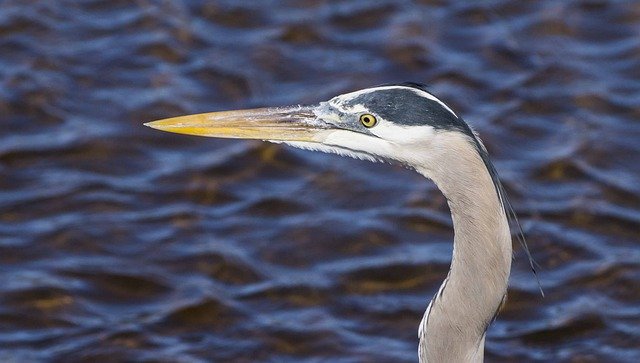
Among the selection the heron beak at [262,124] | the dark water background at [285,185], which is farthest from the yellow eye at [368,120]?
the dark water background at [285,185]

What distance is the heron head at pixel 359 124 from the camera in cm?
421

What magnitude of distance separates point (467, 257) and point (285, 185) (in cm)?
283

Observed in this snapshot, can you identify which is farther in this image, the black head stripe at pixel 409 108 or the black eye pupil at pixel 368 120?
the black eye pupil at pixel 368 120

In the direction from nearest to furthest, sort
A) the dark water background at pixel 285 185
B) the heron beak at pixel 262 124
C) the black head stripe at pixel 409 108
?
the black head stripe at pixel 409 108 → the heron beak at pixel 262 124 → the dark water background at pixel 285 185

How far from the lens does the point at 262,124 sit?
15.3ft

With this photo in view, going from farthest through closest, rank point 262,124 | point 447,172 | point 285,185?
point 285,185 < point 262,124 < point 447,172

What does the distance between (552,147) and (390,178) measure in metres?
0.91

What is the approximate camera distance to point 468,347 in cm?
440

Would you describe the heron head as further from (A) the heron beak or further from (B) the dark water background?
(B) the dark water background

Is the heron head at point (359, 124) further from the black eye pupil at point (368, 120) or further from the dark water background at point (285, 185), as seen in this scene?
the dark water background at point (285, 185)

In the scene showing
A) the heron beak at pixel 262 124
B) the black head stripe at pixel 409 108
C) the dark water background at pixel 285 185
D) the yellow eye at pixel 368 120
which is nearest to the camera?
the black head stripe at pixel 409 108

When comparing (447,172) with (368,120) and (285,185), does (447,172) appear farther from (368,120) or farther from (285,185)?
(285,185)

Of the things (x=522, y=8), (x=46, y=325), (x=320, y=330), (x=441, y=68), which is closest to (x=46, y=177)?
(x=46, y=325)

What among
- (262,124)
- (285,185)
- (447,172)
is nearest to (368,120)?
(447,172)
